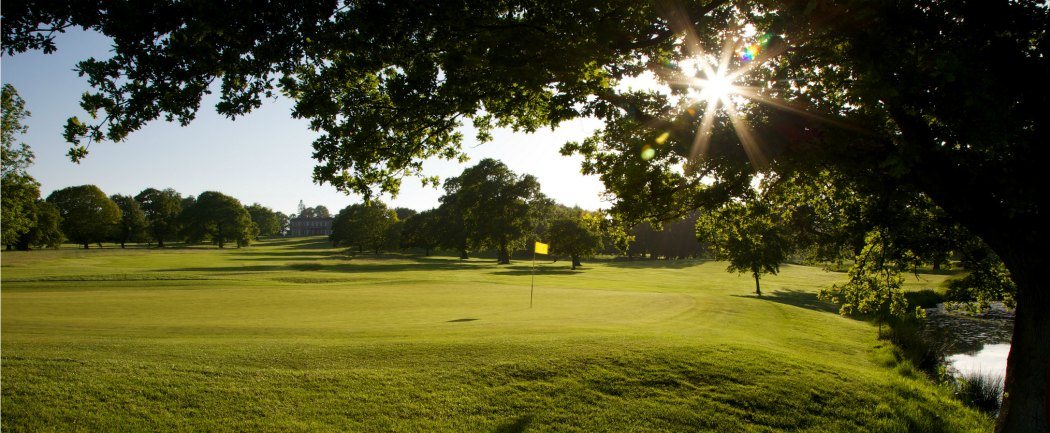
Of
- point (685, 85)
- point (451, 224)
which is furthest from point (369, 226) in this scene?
point (685, 85)

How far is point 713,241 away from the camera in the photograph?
40.9 feet

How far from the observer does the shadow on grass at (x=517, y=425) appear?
23.0ft

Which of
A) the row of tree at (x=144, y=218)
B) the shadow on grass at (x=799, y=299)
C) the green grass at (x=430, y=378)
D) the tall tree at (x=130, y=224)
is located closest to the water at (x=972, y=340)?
the green grass at (x=430, y=378)

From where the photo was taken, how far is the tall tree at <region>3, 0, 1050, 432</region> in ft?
19.2

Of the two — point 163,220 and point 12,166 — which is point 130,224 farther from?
point 12,166

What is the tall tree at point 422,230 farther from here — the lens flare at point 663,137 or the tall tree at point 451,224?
the lens flare at point 663,137

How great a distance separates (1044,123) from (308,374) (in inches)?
440

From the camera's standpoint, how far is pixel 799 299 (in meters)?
37.3

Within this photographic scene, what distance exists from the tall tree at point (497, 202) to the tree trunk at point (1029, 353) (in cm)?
5671

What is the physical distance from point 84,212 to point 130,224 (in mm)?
11595

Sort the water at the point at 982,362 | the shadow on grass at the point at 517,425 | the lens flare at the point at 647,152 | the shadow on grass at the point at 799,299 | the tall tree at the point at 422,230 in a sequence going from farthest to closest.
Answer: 1. the tall tree at the point at 422,230
2. the shadow on grass at the point at 799,299
3. the water at the point at 982,362
4. the lens flare at the point at 647,152
5. the shadow on grass at the point at 517,425

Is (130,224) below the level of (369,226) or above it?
below

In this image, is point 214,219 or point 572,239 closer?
point 572,239

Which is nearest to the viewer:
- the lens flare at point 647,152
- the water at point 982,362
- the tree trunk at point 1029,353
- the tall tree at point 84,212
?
the tree trunk at point 1029,353
